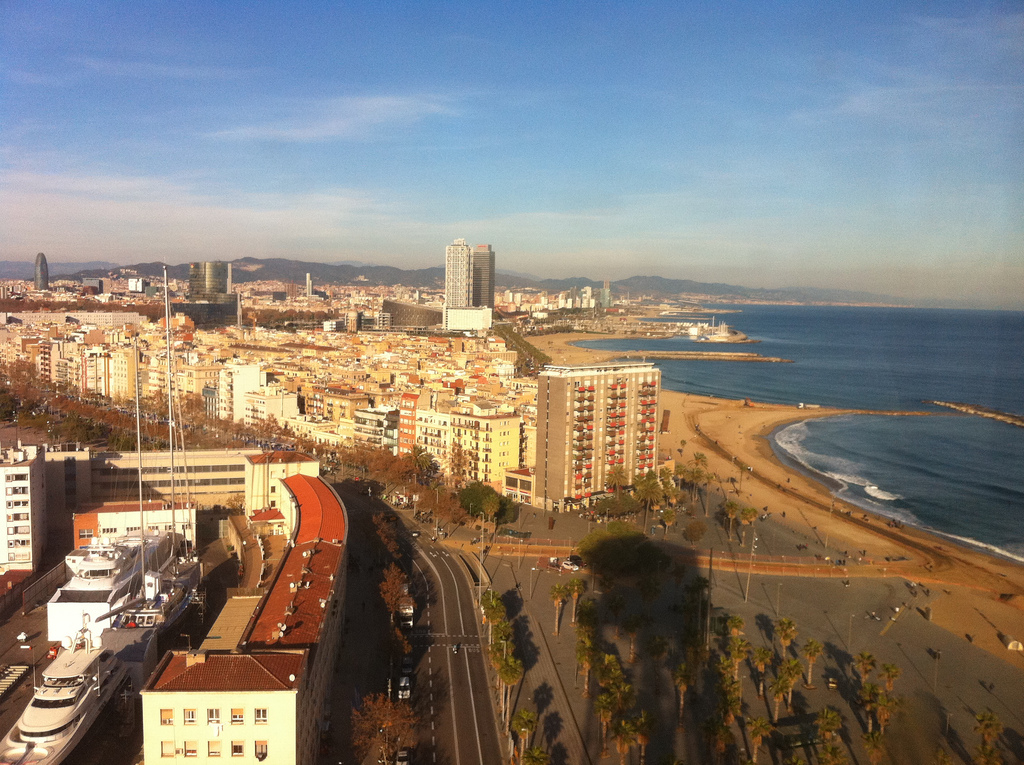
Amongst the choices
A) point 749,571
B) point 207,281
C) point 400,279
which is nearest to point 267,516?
point 749,571

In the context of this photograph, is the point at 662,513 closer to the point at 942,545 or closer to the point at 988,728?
the point at 942,545

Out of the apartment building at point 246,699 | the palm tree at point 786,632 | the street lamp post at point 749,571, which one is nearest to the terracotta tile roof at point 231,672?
the apartment building at point 246,699

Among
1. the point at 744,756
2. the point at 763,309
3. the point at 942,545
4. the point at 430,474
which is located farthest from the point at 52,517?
the point at 763,309

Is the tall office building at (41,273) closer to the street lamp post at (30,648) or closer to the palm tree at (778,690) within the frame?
the street lamp post at (30,648)

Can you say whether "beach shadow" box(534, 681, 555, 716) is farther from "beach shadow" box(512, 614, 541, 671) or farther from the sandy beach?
the sandy beach

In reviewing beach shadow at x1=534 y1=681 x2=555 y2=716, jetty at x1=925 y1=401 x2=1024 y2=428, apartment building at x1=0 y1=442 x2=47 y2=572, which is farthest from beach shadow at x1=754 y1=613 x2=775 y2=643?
jetty at x1=925 y1=401 x2=1024 y2=428

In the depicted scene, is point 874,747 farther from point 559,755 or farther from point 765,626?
point 765,626
